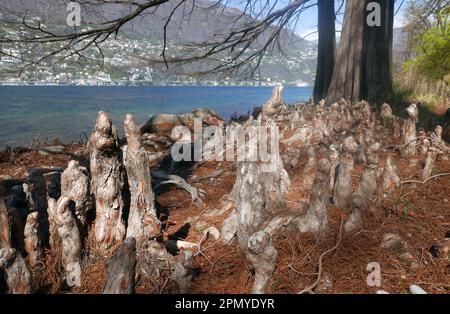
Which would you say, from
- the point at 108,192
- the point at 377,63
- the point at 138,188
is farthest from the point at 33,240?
the point at 377,63

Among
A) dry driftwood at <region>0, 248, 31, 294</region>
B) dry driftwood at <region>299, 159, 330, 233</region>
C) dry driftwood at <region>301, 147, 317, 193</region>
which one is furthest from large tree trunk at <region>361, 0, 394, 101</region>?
dry driftwood at <region>0, 248, 31, 294</region>

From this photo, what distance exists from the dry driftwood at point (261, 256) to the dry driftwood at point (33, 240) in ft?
5.21

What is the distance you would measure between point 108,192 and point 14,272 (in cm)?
87

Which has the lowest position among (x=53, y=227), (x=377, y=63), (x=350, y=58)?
(x=53, y=227)

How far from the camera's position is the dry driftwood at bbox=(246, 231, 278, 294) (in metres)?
2.13

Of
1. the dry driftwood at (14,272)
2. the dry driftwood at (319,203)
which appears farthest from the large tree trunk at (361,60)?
the dry driftwood at (14,272)

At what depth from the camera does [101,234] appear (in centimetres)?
279

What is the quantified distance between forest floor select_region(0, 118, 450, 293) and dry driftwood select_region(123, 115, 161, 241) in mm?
385

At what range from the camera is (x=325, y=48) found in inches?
496

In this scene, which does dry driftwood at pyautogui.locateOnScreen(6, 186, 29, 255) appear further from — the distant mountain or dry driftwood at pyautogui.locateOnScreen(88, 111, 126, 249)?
the distant mountain

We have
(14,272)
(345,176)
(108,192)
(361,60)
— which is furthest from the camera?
A: (361,60)

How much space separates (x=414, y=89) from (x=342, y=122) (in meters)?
6.29

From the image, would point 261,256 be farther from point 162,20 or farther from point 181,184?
point 162,20
